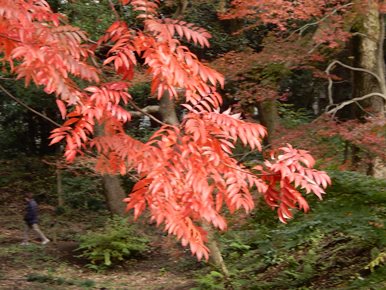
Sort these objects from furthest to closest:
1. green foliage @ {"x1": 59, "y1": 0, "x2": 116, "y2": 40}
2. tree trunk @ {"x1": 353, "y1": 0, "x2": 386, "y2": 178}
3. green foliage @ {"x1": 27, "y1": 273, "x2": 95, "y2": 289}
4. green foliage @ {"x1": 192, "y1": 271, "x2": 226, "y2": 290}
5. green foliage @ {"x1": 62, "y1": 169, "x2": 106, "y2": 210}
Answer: green foliage @ {"x1": 62, "y1": 169, "x2": 106, "y2": 210} → green foliage @ {"x1": 59, "y1": 0, "x2": 116, "y2": 40} → green foliage @ {"x1": 27, "y1": 273, "x2": 95, "y2": 289} → green foliage @ {"x1": 192, "y1": 271, "x2": 226, "y2": 290} → tree trunk @ {"x1": 353, "y1": 0, "x2": 386, "y2": 178}

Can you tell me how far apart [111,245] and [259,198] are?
6651 mm

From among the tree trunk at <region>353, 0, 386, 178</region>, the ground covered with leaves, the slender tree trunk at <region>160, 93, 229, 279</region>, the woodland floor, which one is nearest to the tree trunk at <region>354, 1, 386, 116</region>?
the tree trunk at <region>353, 0, 386, 178</region>

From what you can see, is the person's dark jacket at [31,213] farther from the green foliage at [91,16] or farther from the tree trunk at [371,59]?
the tree trunk at [371,59]

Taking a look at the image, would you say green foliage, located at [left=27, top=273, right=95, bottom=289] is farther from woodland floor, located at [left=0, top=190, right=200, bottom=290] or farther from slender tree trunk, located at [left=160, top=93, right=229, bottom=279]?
slender tree trunk, located at [left=160, top=93, right=229, bottom=279]

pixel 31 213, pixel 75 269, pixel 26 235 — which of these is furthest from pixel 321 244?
pixel 26 235

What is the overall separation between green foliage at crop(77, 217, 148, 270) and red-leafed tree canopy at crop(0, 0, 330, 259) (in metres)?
9.31

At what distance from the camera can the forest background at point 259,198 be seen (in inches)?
282

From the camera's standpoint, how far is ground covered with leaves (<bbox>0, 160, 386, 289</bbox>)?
663cm

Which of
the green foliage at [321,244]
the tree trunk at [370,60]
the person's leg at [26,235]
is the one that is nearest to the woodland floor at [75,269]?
the person's leg at [26,235]

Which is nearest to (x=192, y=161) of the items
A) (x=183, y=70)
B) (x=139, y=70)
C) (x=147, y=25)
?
(x=183, y=70)

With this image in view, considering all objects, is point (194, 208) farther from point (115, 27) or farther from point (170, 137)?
point (115, 27)

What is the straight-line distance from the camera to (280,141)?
8.82 meters

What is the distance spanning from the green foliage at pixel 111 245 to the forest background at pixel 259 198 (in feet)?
0.11

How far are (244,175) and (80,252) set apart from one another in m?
11.0
